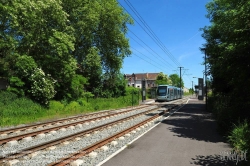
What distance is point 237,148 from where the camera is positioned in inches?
326

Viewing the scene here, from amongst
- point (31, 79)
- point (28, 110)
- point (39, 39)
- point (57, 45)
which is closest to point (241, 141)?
point (28, 110)

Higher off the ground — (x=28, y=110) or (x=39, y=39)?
(x=39, y=39)

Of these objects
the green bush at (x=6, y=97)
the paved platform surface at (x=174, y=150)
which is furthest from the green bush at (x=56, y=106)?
the paved platform surface at (x=174, y=150)

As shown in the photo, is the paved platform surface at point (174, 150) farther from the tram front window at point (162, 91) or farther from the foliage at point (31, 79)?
the tram front window at point (162, 91)

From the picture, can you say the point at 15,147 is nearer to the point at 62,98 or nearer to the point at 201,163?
the point at 201,163

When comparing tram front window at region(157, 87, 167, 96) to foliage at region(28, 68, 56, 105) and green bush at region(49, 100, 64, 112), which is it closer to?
green bush at region(49, 100, 64, 112)

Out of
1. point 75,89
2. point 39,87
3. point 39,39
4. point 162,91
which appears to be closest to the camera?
point 39,87

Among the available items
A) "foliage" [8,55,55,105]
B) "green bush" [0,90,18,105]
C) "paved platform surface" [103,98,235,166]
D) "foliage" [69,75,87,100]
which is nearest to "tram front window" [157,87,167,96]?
"foliage" [69,75,87,100]

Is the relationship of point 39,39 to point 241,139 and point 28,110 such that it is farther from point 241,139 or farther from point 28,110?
point 241,139

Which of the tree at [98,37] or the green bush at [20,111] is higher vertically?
the tree at [98,37]

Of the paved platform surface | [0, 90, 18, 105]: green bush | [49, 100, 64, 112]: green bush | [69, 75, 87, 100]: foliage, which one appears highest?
[69, 75, 87, 100]: foliage

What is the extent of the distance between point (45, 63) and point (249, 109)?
59.3 ft

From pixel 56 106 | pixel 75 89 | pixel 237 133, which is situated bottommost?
pixel 237 133

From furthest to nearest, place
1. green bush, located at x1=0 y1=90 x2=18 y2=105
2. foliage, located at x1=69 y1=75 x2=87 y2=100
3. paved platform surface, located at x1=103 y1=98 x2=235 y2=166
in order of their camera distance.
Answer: foliage, located at x1=69 y1=75 x2=87 y2=100, green bush, located at x1=0 y1=90 x2=18 y2=105, paved platform surface, located at x1=103 y1=98 x2=235 y2=166
